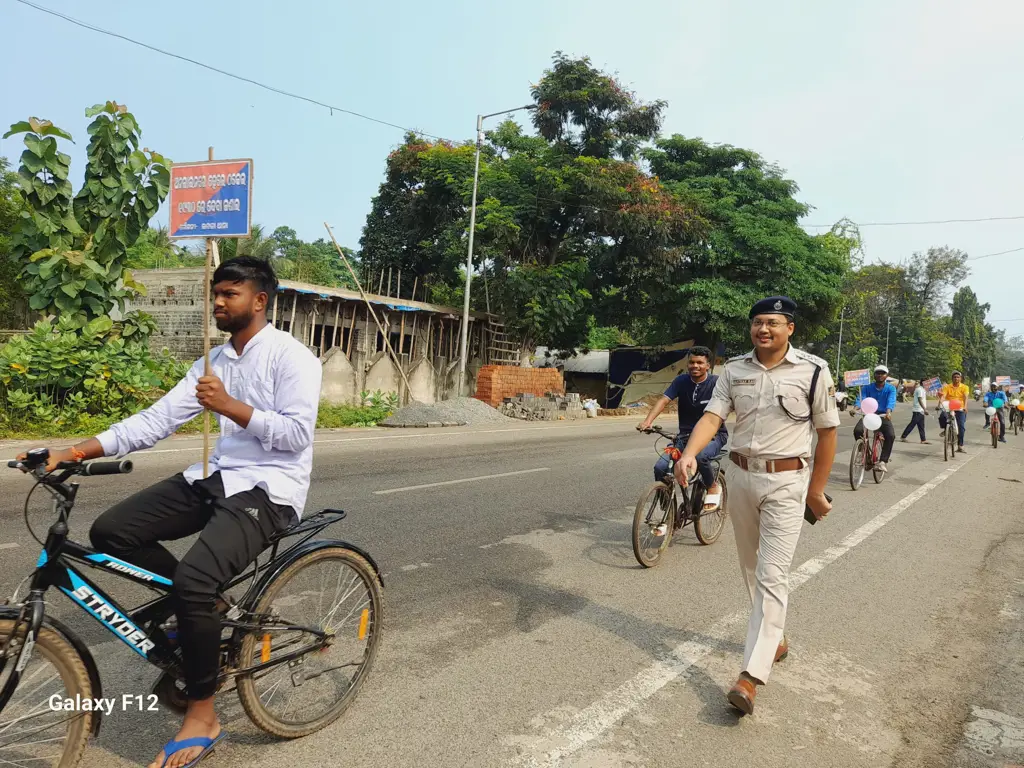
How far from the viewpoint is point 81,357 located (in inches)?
480

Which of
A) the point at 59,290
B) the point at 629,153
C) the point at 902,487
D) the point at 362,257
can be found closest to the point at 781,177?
the point at 629,153

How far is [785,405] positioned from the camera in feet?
11.7

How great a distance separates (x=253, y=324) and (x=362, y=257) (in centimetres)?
3013

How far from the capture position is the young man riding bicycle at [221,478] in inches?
96.3

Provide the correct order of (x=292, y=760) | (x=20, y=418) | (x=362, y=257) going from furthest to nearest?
(x=362, y=257) → (x=20, y=418) → (x=292, y=760)

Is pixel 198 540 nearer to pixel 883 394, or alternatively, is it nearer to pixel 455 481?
pixel 455 481

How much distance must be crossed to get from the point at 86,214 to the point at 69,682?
12655 millimetres

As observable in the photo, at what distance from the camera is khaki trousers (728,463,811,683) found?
10.9ft

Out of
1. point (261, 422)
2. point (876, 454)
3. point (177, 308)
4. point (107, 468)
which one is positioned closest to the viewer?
point (107, 468)

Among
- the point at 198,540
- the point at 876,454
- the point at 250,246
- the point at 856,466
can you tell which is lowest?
the point at 856,466

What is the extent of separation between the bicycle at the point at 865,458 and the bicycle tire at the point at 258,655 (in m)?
8.25

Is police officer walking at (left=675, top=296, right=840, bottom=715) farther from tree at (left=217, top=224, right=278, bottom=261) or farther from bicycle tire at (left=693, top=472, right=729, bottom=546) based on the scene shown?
tree at (left=217, top=224, right=278, bottom=261)

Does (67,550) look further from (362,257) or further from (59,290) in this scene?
(362,257)

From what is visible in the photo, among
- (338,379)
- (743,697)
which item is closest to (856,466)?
(743,697)
